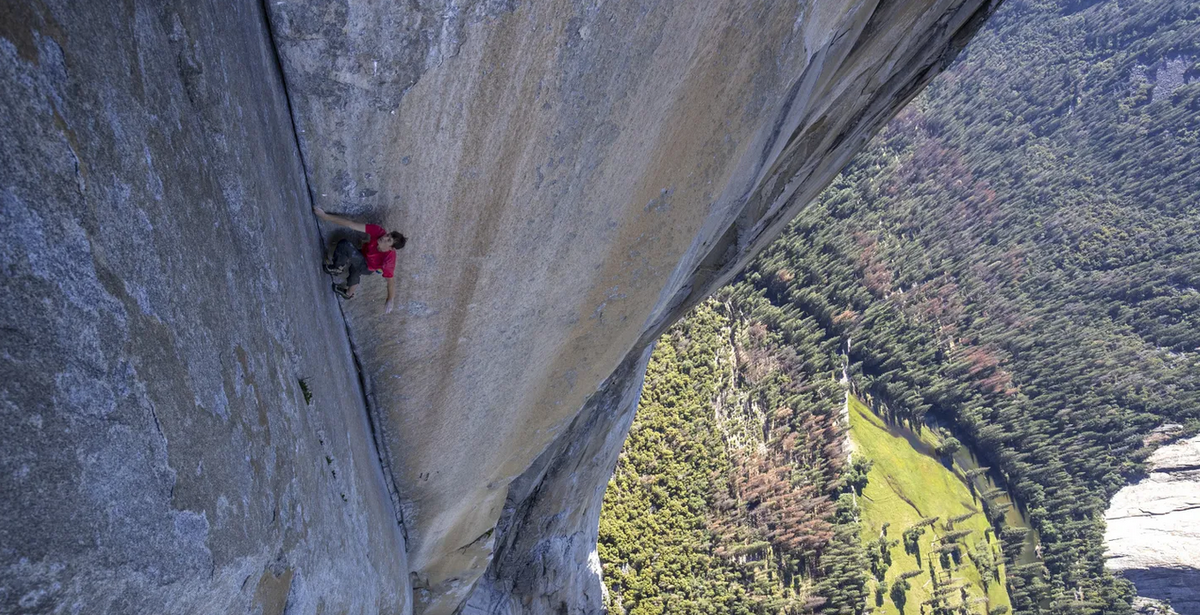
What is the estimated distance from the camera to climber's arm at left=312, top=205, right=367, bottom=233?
5918 mm

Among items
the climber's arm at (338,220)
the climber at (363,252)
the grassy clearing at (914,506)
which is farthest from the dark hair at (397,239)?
the grassy clearing at (914,506)

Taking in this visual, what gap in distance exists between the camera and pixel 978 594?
37469 millimetres

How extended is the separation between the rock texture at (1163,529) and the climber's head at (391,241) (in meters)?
53.9

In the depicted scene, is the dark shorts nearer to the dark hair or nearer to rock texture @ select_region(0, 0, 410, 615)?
the dark hair

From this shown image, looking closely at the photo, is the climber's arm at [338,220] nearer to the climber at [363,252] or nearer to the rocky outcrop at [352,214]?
the climber at [363,252]

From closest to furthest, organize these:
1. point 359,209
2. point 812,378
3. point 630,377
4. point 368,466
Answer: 1. point 359,209
2. point 368,466
3. point 630,377
4. point 812,378

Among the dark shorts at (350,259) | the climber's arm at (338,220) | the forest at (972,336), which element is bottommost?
the dark shorts at (350,259)

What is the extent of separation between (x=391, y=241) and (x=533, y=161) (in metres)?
1.65

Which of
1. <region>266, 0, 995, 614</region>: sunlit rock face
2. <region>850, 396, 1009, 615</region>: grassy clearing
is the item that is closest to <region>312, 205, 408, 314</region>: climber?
<region>266, 0, 995, 614</region>: sunlit rock face

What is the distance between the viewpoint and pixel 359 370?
741 centimetres

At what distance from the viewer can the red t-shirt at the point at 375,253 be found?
6012 millimetres

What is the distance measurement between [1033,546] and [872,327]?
1861 cm

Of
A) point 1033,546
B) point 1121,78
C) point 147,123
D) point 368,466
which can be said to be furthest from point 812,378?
point 1121,78

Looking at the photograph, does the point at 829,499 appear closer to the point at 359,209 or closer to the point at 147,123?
the point at 359,209
